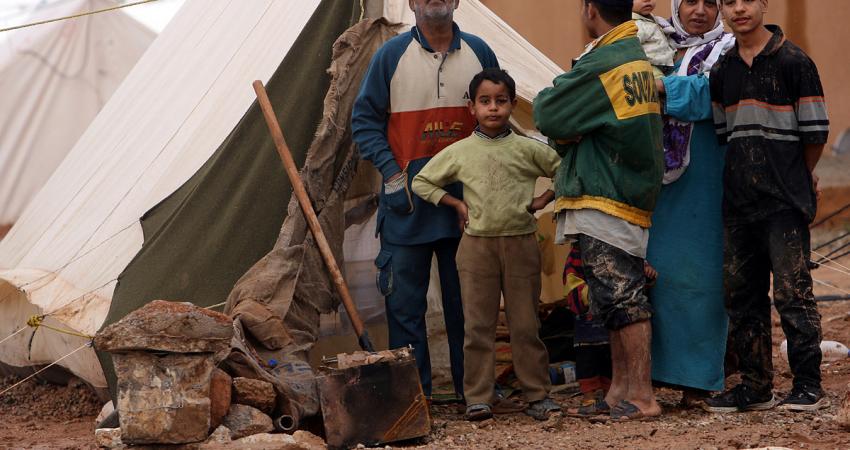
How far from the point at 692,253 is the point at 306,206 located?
1.44 m

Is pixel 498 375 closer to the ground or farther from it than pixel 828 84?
closer to the ground

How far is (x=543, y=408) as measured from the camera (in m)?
4.22

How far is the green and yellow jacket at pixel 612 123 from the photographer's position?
3.93 meters

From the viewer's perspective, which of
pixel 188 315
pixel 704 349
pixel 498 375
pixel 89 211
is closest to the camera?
pixel 188 315

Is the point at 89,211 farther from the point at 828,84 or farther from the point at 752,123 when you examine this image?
the point at 828,84

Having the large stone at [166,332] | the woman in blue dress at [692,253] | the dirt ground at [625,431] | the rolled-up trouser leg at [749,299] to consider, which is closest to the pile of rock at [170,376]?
the large stone at [166,332]

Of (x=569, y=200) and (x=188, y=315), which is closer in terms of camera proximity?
(x=188, y=315)

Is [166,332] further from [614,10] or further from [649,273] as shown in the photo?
[614,10]

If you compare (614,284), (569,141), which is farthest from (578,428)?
(569,141)

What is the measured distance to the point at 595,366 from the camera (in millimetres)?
4402

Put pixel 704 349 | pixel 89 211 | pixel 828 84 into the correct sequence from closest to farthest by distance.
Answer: pixel 704 349
pixel 89 211
pixel 828 84

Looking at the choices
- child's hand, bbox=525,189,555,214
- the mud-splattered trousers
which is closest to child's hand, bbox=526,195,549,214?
child's hand, bbox=525,189,555,214

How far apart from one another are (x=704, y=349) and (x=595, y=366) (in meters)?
0.42

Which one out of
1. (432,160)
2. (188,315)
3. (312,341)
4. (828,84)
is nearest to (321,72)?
(432,160)
